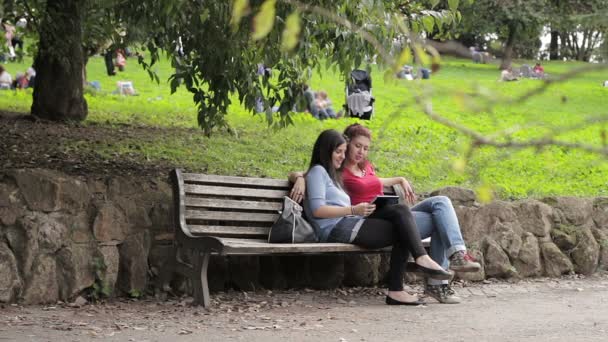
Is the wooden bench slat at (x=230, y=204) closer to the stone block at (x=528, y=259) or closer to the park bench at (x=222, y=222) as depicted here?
the park bench at (x=222, y=222)

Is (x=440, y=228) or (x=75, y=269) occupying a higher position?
(x=440, y=228)

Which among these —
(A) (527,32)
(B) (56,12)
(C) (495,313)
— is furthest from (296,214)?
(A) (527,32)

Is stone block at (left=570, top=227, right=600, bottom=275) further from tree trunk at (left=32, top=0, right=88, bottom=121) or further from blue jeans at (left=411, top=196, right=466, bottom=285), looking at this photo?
tree trunk at (left=32, top=0, right=88, bottom=121)

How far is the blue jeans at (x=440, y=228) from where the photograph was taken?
790 cm

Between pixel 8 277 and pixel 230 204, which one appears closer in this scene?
pixel 8 277

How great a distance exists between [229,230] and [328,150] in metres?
A: 0.95

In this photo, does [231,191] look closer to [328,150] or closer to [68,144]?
[328,150]

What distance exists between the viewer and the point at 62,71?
1374cm

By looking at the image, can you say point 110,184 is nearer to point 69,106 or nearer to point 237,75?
point 237,75

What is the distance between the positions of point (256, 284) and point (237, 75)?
2360 millimetres

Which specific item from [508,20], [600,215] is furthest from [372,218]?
[508,20]

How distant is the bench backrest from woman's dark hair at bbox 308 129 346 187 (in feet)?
1.41

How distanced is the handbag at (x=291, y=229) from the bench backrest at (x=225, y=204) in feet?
0.85

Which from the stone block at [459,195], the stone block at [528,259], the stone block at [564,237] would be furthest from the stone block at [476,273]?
the stone block at [564,237]
